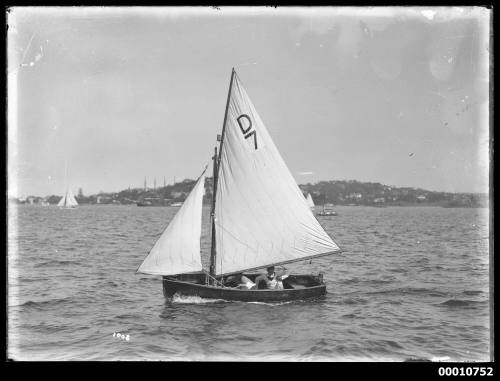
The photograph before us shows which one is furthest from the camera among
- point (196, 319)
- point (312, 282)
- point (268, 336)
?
point (312, 282)

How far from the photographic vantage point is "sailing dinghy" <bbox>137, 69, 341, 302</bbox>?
75.3 feet

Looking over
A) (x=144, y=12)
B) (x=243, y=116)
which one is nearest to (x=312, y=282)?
(x=243, y=116)

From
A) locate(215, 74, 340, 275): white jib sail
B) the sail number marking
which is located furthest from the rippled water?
the sail number marking

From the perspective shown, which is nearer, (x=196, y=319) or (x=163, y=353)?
(x=163, y=353)

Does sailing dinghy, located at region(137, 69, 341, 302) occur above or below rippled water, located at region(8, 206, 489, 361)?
above

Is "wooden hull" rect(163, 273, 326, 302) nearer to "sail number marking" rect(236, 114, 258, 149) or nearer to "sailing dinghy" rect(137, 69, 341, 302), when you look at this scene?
"sailing dinghy" rect(137, 69, 341, 302)

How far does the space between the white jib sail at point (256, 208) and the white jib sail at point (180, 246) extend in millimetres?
1163

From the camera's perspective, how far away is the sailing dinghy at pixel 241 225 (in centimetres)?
2294

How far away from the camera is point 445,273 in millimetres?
33250

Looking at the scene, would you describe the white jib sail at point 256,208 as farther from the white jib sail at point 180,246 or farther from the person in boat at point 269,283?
the white jib sail at point 180,246

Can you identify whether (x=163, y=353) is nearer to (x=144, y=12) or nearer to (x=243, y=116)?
(x=243, y=116)

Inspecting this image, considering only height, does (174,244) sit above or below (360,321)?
above

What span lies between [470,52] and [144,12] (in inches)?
492
